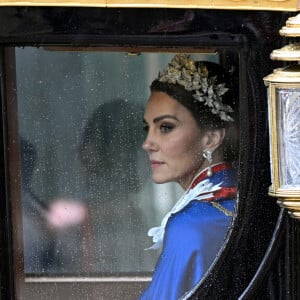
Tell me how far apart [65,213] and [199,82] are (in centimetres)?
51

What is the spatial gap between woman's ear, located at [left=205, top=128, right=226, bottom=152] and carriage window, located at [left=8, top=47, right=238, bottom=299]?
0.50 feet

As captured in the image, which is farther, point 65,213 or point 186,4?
Result: point 65,213

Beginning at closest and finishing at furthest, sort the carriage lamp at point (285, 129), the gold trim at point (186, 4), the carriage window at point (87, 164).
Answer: the carriage lamp at point (285, 129), the gold trim at point (186, 4), the carriage window at point (87, 164)

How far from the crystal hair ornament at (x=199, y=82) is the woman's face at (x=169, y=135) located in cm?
5

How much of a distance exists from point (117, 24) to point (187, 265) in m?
0.69

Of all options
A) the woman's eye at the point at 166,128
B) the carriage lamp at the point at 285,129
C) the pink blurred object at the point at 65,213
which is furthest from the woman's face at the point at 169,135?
the carriage lamp at the point at 285,129

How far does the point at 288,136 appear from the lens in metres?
2.96

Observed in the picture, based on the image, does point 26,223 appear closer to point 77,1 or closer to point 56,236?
point 56,236

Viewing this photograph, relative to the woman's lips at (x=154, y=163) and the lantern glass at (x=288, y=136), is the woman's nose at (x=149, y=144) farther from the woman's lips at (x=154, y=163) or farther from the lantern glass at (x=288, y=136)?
the lantern glass at (x=288, y=136)

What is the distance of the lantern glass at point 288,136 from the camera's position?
294 centimetres

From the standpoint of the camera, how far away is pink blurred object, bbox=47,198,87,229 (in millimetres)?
3361

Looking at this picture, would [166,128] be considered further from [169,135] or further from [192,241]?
[192,241]

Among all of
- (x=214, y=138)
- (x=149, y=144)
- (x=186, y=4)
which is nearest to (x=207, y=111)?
(x=214, y=138)

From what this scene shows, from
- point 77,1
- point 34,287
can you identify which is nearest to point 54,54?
point 77,1
